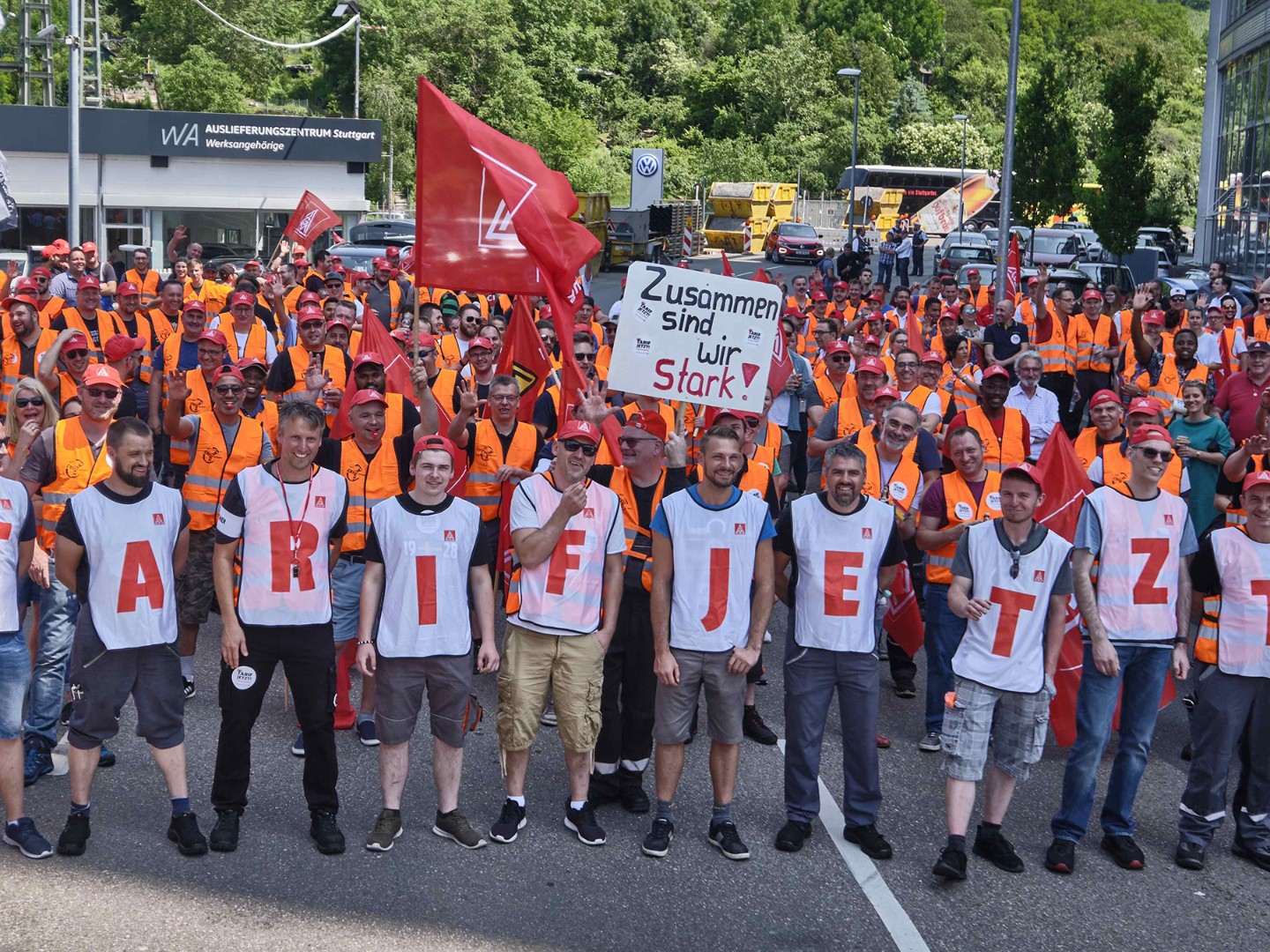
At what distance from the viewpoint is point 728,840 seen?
652 centimetres

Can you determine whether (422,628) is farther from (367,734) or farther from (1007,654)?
(1007,654)

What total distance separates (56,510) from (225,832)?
78.6 inches

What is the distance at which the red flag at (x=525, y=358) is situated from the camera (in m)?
9.88

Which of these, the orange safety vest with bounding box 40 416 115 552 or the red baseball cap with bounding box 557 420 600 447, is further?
the orange safety vest with bounding box 40 416 115 552

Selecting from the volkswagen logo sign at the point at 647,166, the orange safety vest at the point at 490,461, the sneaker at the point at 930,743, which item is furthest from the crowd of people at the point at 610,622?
the volkswagen logo sign at the point at 647,166

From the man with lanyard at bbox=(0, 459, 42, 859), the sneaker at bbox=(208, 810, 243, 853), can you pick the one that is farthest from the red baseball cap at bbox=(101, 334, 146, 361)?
the sneaker at bbox=(208, 810, 243, 853)

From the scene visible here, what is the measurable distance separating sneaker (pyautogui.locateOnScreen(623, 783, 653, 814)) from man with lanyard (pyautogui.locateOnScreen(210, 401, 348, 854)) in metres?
1.38

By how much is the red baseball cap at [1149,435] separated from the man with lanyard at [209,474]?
454 cm

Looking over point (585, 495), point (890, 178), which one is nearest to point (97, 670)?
point (585, 495)

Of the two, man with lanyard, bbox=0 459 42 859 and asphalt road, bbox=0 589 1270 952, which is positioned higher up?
man with lanyard, bbox=0 459 42 859

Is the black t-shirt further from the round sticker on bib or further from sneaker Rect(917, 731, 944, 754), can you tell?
sneaker Rect(917, 731, 944, 754)

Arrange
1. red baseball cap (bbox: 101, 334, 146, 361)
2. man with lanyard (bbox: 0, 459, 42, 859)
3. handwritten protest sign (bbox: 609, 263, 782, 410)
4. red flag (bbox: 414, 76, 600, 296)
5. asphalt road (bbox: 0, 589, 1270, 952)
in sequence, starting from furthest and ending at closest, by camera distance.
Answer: red baseball cap (bbox: 101, 334, 146, 361), red flag (bbox: 414, 76, 600, 296), handwritten protest sign (bbox: 609, 263, 782, 410), man with lanyard (bbox: 0, 459, 42, 859), asphalt road (bbox: 0, 589, 1270, 952)

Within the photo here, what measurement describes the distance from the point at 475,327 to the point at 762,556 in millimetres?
6312

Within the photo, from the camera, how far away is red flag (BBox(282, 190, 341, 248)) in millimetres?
18844
